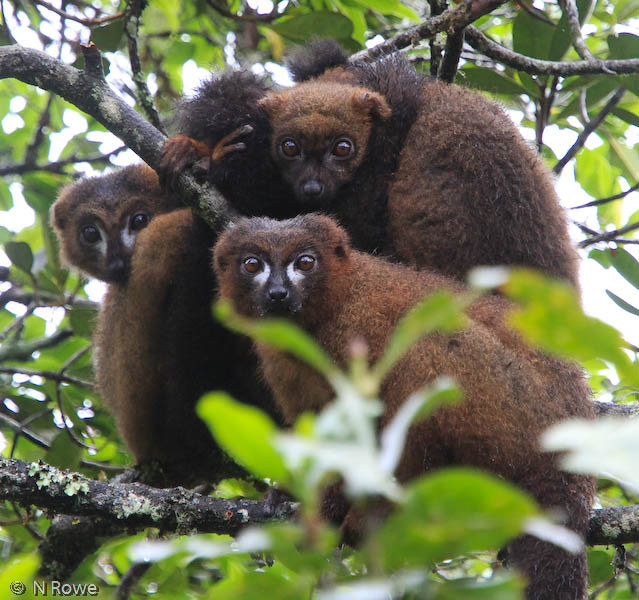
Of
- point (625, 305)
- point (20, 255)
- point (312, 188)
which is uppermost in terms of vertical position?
point (312, 188)

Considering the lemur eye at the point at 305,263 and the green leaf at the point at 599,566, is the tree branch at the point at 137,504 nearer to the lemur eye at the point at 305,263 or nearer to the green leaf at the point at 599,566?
the lemur eye at the point at 305,263

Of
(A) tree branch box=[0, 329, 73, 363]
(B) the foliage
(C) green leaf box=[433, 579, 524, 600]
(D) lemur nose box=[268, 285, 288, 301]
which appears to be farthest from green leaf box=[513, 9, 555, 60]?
(C) green leaf box=[433, 579, 524, 600]

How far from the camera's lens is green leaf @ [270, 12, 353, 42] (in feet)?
20.0

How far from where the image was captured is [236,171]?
4.70 m

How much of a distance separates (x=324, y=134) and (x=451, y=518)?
3.81 m

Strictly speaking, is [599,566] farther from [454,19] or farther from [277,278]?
[454,19]

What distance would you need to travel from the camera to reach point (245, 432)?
1.29 m

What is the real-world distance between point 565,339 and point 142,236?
3966mm

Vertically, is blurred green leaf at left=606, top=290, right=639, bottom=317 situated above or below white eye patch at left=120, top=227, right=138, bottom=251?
above

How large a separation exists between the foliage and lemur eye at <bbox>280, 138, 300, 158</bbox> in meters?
1.28

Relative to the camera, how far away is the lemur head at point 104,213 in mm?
5504

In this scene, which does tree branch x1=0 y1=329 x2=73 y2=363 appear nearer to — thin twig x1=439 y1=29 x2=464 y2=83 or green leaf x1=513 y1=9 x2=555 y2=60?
thin twig x1=439 y1=29 x2=464 y2=83

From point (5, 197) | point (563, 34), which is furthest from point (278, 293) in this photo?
point (5, 197)

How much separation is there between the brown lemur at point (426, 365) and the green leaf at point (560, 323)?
193cm
